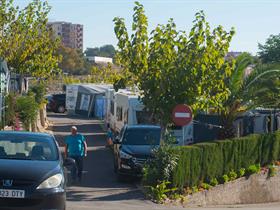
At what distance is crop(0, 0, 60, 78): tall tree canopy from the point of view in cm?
3359

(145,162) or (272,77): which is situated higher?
(272,77)

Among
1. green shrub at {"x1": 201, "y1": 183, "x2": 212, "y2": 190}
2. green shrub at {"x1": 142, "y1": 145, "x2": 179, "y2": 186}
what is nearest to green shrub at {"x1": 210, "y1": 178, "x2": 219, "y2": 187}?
green shrub at {"x1": 201, "y1": 183, "x2": 212, "y2": 190}

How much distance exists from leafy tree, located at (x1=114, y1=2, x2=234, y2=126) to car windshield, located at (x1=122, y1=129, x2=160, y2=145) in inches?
75.7

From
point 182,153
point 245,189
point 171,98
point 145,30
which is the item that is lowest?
point 245,189

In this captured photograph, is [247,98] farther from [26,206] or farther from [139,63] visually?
[26,206]

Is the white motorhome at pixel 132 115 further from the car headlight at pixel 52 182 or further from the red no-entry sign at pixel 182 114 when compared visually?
the car headlight at pixel 52 182

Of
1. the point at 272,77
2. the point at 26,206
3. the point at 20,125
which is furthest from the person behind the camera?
the point at 272,77

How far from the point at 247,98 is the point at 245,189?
529 centimetres

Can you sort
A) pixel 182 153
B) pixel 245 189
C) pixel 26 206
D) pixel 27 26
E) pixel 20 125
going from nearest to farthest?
pixel 26 206
pixel 182 153
pixel 245 189
pixel 20 125
pixel 27 26

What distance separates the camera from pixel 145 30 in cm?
1952

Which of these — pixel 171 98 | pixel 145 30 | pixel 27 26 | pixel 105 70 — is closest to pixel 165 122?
pixel 171 98

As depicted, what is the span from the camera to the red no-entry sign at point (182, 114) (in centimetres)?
1878

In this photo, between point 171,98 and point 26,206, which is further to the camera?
point 171,98

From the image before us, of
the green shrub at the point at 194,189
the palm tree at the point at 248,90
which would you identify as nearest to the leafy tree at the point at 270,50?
the palm tree at the point at 248,90
